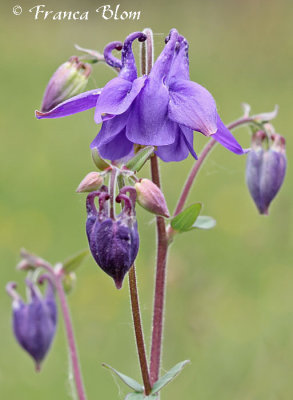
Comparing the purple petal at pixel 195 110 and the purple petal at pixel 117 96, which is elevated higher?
the purple petal at pixel 117 96

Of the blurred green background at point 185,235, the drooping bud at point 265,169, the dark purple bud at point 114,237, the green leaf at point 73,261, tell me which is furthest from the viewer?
the blurred green background at point 185,235

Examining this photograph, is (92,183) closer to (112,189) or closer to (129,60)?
(112,189)

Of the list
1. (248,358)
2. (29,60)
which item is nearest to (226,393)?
(248,358)

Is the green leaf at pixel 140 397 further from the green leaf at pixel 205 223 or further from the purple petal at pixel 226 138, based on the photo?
the purple petal at pixel 226 138

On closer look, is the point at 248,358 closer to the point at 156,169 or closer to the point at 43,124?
the point at 156,169

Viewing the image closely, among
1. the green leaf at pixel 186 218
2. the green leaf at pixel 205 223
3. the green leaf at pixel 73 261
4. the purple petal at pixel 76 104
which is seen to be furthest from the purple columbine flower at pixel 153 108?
the green leaf at pixel 73 261

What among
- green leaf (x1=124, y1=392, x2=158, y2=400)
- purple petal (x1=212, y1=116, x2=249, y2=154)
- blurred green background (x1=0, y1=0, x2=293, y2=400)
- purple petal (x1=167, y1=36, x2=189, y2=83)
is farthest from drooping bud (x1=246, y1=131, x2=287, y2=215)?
green leaf (x1=124, y1=392, x2=158, y2=400)
